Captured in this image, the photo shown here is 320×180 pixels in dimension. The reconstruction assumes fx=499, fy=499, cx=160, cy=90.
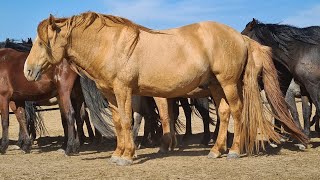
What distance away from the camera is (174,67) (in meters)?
6.64

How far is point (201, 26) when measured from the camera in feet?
23.0

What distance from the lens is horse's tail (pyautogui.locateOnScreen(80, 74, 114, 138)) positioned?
8555 mm

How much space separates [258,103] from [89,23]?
103 inches

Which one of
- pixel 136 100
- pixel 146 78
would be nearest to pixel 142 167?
pixel 146 78

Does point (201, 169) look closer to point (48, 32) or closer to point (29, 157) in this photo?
point (48, 32)

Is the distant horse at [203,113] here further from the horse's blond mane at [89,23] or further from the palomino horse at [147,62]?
the horse's blond mane at [89,23]

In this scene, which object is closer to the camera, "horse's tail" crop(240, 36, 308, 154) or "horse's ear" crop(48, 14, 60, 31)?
"horse's ear" crop(48, 14, 60, 31)

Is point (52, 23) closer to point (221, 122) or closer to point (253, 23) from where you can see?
point (221, 122)

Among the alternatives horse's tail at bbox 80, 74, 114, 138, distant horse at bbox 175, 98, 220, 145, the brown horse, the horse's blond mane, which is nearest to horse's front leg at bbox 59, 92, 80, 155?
the brown horse

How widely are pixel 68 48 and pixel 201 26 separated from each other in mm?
1867

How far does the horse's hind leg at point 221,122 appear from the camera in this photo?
709 centimetres

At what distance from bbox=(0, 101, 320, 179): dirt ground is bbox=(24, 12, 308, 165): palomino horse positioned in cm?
35

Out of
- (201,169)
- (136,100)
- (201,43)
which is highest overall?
(201,43)

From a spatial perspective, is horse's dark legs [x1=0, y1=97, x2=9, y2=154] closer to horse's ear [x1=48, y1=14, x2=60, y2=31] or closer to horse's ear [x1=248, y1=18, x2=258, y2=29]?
horse's ear [x1=48, y1=14, x2=60, y2=31]
